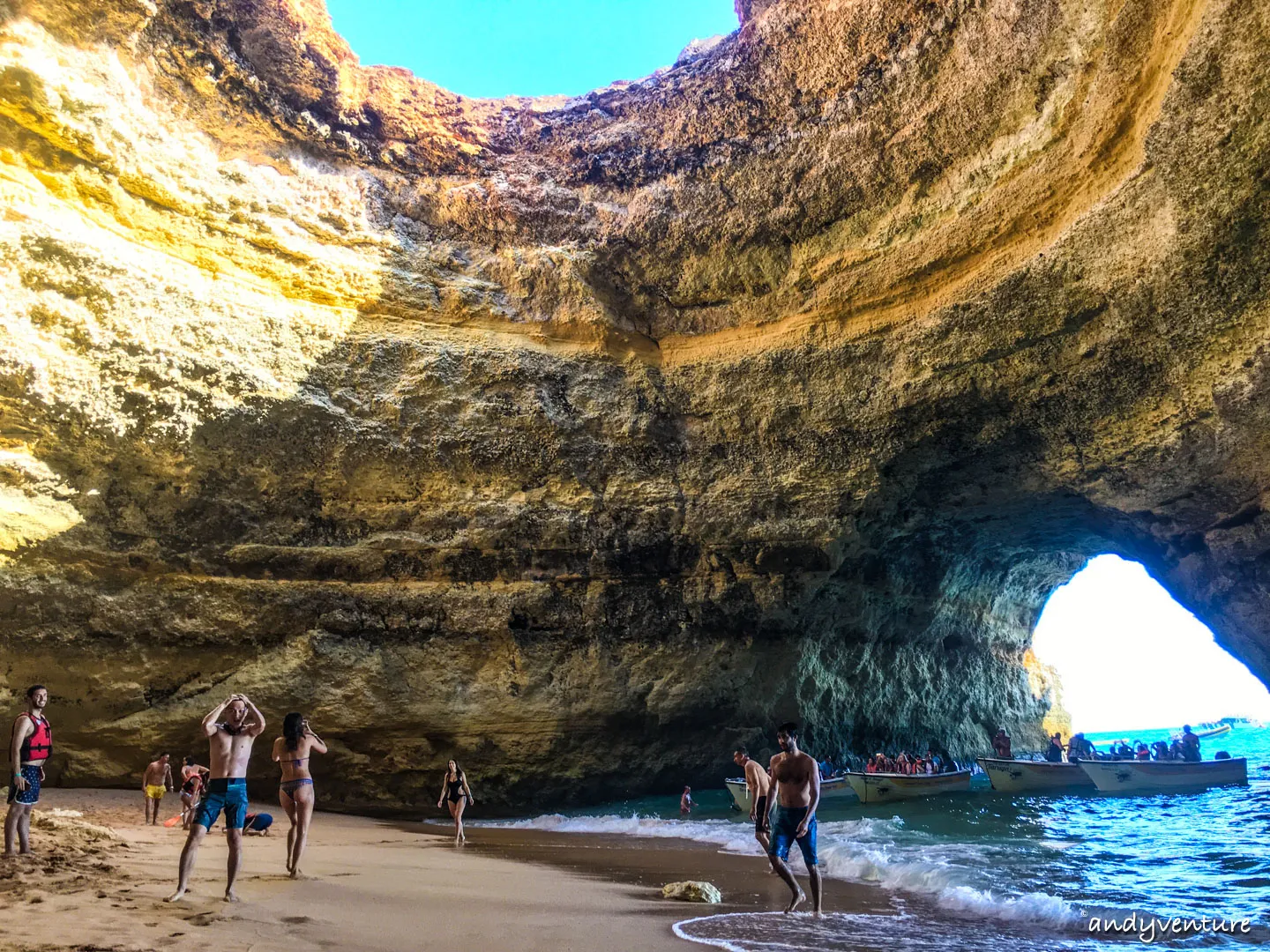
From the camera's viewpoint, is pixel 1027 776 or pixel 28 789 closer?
pixel 28 789

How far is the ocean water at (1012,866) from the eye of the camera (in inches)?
194

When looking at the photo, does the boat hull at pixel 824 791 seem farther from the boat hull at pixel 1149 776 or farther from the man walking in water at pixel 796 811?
the man walking in water at pixel 796 811

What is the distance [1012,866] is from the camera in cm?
769

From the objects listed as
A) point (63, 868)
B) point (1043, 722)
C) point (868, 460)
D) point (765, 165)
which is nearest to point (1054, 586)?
point (1043, 722)

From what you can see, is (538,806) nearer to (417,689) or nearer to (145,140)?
(417,689)

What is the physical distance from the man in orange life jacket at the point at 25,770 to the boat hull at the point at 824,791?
10.2 metres

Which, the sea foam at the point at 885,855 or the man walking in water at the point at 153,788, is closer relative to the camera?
the sea foam at the point at 885,855

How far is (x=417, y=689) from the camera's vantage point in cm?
1342

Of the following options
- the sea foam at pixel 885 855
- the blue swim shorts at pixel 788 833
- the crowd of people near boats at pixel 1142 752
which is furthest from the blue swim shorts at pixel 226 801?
the crowd of people near boats at pixel 1142 752

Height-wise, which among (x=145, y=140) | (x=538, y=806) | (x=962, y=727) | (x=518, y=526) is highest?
(x=145, y=140)

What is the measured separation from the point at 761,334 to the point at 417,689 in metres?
9.05

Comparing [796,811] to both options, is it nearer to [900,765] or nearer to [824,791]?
[824,791]

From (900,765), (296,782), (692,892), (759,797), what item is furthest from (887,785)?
(296,782)

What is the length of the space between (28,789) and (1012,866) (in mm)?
8702
